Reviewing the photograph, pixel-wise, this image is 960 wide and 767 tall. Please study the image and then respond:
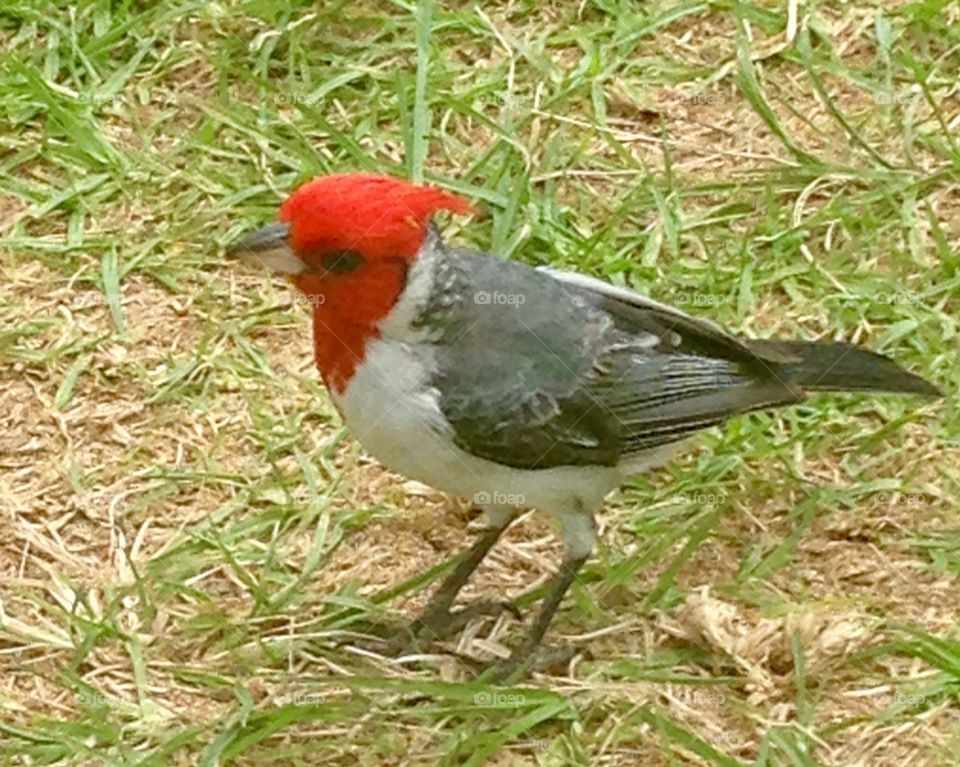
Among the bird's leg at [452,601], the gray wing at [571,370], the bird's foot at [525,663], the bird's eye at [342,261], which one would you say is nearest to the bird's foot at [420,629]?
the bird's leg at [452,601]

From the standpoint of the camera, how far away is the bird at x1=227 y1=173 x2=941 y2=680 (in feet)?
10.8

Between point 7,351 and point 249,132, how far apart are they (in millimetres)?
932

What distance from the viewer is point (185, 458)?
4.07 metres

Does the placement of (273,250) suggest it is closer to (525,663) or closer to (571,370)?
(571,370)

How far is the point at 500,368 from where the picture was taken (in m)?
3.41

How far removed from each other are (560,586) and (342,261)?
0.79 metres

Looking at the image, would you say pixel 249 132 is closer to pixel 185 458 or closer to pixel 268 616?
pixel 185 458

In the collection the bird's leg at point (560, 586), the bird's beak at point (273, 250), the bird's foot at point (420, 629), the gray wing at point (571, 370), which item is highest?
the bird's beak at point (273, 250)

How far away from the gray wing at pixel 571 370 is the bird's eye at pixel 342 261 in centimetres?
17

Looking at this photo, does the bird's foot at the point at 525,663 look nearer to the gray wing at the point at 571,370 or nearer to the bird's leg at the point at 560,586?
the bird's leg at the point at 560,586

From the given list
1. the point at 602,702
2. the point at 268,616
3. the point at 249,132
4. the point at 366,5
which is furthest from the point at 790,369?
the point at 366,5

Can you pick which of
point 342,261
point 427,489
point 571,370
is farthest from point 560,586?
point 342,261

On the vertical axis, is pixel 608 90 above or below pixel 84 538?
above

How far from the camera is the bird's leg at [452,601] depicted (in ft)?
12.1
